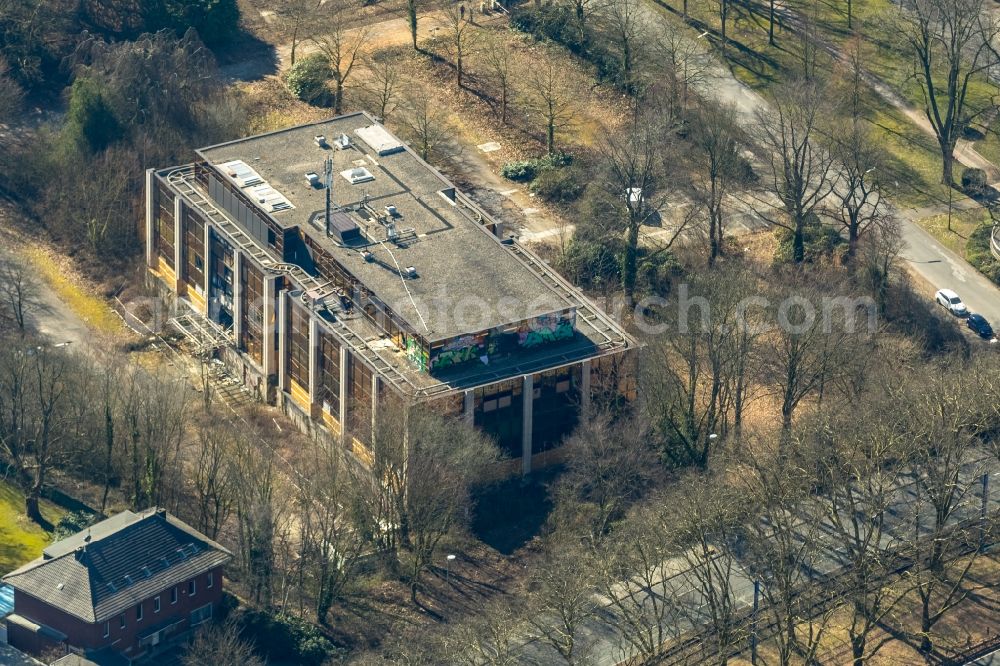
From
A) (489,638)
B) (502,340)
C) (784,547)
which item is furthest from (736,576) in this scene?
(502,340)

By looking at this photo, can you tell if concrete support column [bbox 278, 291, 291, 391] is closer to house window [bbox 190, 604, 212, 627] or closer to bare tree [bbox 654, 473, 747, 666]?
house window [bbox 190, 604, 212, 627]

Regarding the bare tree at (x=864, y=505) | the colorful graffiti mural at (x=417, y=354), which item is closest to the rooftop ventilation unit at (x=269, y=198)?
the colorful graffiti mural at (x=417, y=354)

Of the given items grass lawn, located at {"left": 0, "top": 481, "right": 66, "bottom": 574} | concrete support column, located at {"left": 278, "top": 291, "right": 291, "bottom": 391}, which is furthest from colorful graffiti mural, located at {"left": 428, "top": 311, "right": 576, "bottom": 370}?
grass lawn, located at {"left": 0, "top": 481, "right": 66, "bottom": 574}

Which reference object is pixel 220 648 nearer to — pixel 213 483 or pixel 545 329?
pixel 213 483

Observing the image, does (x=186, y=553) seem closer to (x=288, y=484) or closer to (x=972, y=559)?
(x=288, y=484)

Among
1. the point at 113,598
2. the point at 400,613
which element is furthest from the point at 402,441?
the point at 113,598

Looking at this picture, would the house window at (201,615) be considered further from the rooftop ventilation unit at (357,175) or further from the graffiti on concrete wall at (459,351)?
the rooftop ventilation unit at (357,175)
